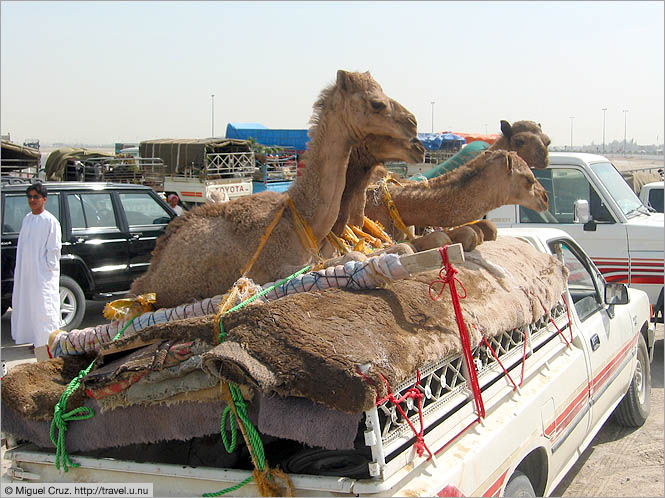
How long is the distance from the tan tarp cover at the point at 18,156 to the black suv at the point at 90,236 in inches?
388

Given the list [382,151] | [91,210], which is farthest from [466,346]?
[91,210]

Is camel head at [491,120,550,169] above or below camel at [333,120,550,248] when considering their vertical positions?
above

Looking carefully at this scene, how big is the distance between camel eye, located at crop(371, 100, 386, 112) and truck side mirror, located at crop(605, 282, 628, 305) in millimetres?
2479

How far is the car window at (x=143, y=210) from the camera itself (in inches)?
412

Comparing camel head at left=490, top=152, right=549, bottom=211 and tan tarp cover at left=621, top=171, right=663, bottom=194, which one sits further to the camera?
tan tarp cover at left=621, top=171, right=663, bottom=194

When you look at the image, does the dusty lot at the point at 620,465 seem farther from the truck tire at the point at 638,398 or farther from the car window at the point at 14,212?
the car window at the point at 14,212

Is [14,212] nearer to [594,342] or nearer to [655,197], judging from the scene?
[594,342]

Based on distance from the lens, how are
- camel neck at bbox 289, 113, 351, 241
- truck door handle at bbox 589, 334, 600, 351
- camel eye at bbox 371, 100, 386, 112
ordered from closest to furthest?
camel eye at bbox 371, 100, 386, 112 → camel neck at bbox 289, 113, 351, 241 → truck door handle at bbox 589, 334, 600, 351

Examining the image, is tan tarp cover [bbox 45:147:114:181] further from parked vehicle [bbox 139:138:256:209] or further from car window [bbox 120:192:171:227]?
car window [bbox 120:192:171:227]

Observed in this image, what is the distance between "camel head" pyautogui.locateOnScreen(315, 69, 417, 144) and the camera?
12.5 ft

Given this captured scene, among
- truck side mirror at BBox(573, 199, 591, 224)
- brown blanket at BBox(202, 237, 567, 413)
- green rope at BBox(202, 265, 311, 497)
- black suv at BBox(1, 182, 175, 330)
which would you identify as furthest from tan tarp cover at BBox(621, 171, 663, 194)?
green rope at BBox(202, 265, 311, 497)

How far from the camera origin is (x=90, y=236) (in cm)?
970

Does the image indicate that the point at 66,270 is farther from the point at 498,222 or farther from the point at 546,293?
the point at 546,293

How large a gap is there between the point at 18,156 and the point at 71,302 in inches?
475
